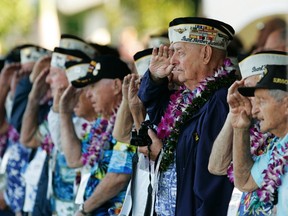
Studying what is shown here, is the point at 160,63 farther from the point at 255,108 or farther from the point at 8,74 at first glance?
the point at 8,74

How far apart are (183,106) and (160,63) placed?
0.33 metres

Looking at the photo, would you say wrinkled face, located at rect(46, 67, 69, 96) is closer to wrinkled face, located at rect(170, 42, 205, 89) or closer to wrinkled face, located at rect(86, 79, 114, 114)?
wrinkled face, located at rect(86, 79, 114, 114)

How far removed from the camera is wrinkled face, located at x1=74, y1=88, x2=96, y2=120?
7980 millimetres

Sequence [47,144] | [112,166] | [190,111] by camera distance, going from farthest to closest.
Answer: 1. [47,144]
2. [112,166]
3. [190,111]

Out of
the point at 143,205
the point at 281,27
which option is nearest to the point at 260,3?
the point at 281,27

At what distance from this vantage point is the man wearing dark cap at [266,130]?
5270 mm

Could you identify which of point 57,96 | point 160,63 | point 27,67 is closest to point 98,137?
point 57,96

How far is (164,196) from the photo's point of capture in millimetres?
6359

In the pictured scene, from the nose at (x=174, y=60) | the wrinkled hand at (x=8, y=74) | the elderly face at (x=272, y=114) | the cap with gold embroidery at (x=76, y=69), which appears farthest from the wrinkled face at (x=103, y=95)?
the wrinkled hand at (x=8, y=74)

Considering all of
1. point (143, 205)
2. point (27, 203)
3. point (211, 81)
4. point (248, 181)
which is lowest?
point (27, 203)

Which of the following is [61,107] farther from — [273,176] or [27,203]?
[273,176]

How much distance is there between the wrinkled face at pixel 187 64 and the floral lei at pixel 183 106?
0.25ft

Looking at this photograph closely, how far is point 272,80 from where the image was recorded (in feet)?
17.5

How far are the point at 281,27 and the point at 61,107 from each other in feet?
9.93
